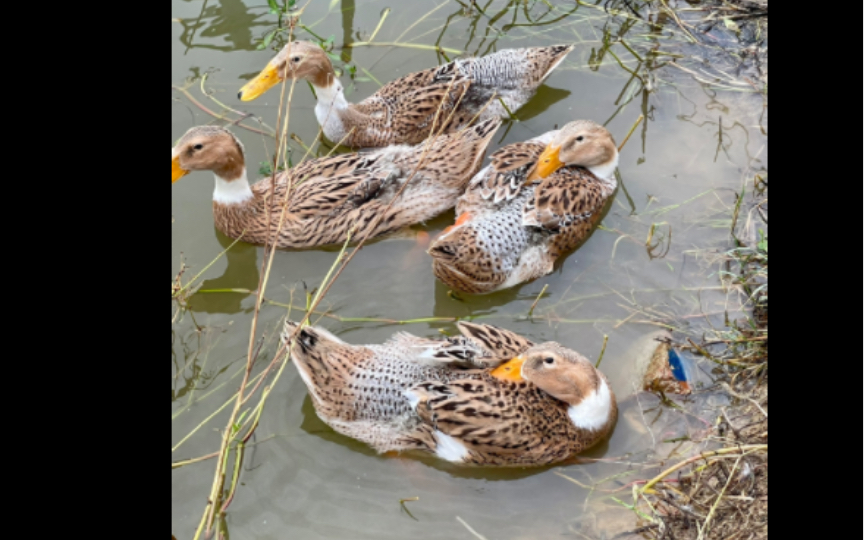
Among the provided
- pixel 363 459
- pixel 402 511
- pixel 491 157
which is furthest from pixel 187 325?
pixel 491 157

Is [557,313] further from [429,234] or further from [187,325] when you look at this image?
[187,325]

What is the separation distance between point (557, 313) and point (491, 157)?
45.0 inches

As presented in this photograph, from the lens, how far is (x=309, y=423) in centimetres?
433

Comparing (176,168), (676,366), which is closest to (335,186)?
(176,168)

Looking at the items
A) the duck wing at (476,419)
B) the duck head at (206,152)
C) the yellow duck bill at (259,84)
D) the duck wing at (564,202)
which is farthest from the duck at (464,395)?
the yellow duck bill at (259,84)

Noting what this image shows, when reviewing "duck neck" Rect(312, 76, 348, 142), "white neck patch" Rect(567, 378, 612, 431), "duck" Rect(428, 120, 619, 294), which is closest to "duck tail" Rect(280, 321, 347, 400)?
"duck" Rect(428, 120, 619, 294)

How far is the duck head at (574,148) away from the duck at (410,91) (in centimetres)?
65

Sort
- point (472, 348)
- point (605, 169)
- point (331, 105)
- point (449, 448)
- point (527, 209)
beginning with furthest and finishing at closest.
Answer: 1. point (331, 105)
2. point (605, 169)
3. point (527, 209)
4. point (472, 348)
5. point (449, 448)

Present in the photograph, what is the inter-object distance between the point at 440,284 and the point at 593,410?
1362mm

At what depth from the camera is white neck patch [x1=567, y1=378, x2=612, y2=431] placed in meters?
4.02

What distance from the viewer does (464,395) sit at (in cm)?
396

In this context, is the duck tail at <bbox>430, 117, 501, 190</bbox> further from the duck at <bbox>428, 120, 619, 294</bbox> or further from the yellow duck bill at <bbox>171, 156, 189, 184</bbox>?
the yellow duck bill at <bbox>171, 156, 189, 184</bbox>

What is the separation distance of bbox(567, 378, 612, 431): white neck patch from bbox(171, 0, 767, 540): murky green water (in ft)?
0.62

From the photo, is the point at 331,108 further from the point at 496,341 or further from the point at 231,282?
the point at 496,341
